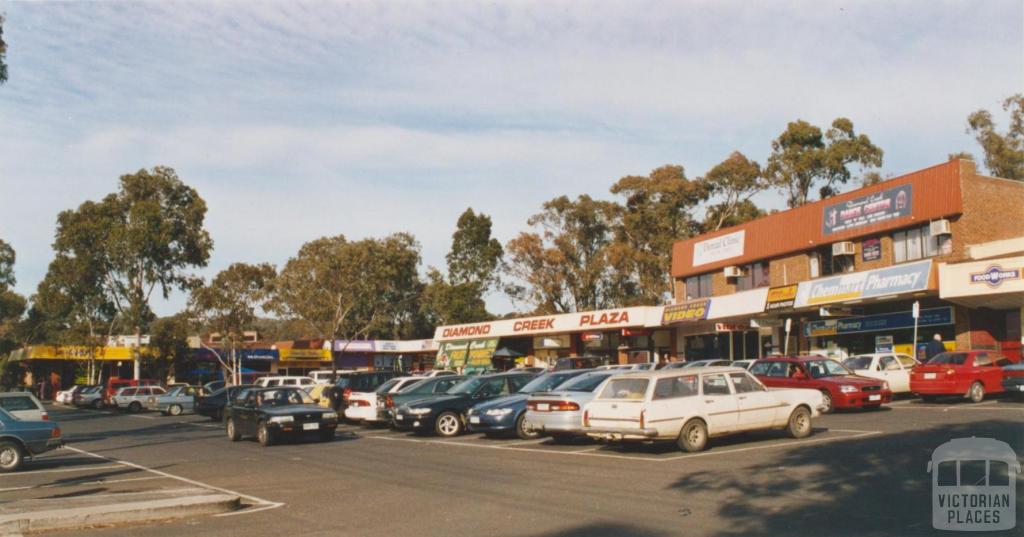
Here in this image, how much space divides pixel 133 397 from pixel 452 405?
30.0 m

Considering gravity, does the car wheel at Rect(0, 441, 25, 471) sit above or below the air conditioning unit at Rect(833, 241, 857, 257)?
below

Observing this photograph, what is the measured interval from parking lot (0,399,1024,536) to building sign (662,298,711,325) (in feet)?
67.2

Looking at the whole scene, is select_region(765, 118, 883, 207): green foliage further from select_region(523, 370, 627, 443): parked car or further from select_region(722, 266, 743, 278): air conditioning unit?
select_region(523, 370, 627, 443): parked car

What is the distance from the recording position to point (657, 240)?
216 ft

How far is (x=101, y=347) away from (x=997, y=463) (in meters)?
61.6

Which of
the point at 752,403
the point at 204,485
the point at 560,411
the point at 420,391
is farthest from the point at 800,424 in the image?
the point at 420,391

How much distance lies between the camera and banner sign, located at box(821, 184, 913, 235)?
34.5 meters

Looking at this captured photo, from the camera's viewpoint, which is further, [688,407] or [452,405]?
[452,405]

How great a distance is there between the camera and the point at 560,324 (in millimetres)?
51469

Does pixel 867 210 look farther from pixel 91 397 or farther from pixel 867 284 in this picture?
pixel 91 397

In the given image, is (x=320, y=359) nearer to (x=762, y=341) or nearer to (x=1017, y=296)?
(x=762, y=341)

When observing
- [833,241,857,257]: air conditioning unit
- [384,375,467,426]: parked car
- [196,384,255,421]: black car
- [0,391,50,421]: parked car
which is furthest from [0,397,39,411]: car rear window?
[833,241,857,257]: air conditioning unit

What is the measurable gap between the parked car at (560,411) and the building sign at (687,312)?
24.6m

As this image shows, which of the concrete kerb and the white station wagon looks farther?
the white station wagon
